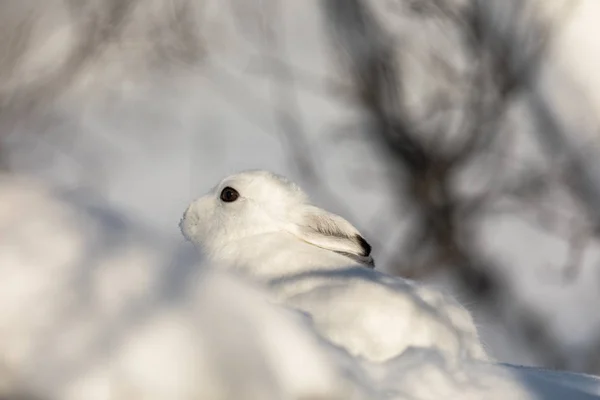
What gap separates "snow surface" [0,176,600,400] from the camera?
112cm

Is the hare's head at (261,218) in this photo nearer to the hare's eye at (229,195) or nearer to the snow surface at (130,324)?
the hare's eye at (229,195)

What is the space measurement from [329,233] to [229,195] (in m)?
0.46

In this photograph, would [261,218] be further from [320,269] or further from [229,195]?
[320,269]

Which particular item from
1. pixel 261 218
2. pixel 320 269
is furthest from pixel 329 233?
pixel 320 269

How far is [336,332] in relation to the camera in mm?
2148

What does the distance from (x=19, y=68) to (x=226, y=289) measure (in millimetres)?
4042

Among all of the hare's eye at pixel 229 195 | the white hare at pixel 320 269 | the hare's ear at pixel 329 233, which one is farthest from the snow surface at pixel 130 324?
the hare's eye at pixel 229 195

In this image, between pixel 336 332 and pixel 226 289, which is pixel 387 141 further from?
pixel 226 289

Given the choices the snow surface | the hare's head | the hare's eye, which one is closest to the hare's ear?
the hare's head

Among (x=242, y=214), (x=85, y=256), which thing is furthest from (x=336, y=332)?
(x=242, y=214)

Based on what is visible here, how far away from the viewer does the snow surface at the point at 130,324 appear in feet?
3.69

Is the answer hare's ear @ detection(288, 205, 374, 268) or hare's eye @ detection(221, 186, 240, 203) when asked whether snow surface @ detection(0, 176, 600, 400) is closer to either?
hare's ear @ detection(288, 205, 374, 268)

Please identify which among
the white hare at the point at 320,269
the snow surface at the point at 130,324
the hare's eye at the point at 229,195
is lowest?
the snow surface at the point at 130,324

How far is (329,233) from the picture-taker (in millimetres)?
3271
